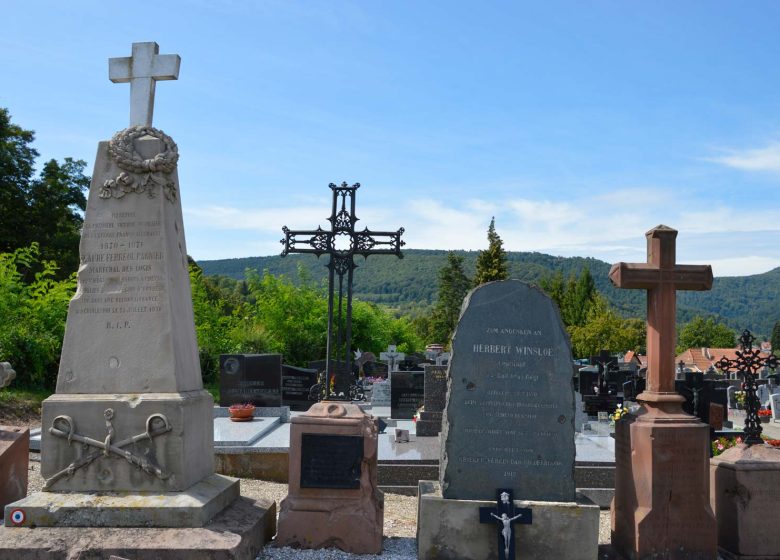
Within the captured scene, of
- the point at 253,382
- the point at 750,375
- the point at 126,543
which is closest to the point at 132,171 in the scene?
the point at 126,543

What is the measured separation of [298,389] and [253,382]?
2.92 metres

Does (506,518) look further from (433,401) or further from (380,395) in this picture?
(380,395)

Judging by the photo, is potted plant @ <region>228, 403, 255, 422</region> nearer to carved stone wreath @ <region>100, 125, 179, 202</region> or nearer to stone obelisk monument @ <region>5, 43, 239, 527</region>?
stone obelisk monument @ <region>5, 43, 239, 527</region>

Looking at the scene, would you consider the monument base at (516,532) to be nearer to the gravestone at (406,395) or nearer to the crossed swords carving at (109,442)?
the crossed swords carving at (109,442)

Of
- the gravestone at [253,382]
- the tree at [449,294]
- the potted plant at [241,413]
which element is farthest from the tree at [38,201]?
the tree at [449,294]

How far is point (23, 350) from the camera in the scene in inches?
636

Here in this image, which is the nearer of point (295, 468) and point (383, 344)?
point (295, 468)

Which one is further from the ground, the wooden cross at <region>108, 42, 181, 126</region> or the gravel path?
the wooden cross at <region>108, 42, 181, 126</region>

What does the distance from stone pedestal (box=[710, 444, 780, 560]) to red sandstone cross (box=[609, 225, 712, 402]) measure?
0.95 metres

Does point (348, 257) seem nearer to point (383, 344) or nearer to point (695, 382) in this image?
point (695, 382)

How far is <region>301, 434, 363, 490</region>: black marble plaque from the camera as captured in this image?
587 cm

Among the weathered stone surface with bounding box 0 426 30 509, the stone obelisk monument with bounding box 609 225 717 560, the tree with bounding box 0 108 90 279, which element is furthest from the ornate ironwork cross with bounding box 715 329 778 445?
the tree with bounding box 0 108 90 279

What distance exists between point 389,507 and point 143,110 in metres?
5.22

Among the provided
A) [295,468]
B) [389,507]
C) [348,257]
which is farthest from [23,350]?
[295,468]
